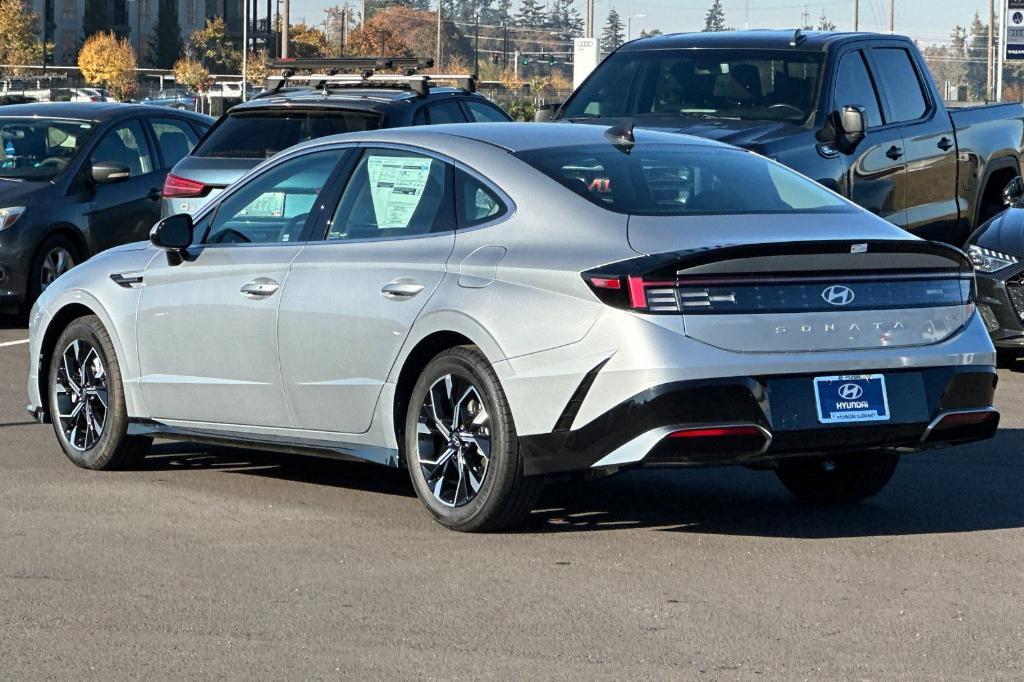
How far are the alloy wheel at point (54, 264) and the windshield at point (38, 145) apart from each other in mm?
635

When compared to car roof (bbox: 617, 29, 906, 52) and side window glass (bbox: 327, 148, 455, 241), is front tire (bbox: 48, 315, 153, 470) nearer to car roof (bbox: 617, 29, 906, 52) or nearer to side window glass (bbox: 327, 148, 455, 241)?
side window glass (bbox: 327, 148, 455, 241)

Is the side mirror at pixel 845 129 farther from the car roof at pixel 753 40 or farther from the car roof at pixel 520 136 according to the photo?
the car roof at pixel 520 136

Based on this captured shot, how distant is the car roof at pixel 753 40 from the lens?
13.0 m

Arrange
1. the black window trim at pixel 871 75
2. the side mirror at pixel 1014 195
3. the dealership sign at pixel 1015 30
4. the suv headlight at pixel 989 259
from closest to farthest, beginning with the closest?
the suv headlight at pixel 989 259
the side mirror at pixel 1014 195
the black window trim at pixel 871 75
the dealership sign at pixel 1015 30

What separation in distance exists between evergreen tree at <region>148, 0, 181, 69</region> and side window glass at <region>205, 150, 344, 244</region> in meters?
110

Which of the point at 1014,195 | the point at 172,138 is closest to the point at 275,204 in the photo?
the point at 1014,195

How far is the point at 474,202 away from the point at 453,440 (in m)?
0.90

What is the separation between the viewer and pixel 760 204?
6.94 meters

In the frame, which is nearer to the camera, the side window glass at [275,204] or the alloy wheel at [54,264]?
the side window glass at [275,204]

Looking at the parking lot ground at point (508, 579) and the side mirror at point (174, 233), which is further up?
the side mirror at point (174, 233)

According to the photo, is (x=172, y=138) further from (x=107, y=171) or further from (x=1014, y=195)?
(x=1014, y=195)

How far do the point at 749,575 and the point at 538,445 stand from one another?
85 cm

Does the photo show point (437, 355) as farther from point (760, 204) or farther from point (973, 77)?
point (973, 77)

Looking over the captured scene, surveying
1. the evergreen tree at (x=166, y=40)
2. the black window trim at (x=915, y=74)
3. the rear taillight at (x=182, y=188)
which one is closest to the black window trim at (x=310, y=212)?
the rear taillight at (x=182, y=188)
